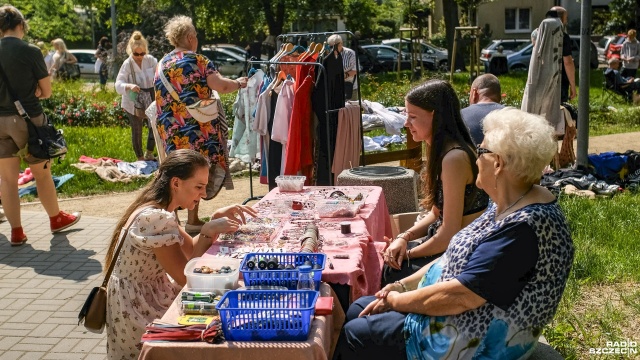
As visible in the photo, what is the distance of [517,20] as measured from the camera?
4734cm

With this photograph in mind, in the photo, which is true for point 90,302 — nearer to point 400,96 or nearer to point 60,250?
point 60,250

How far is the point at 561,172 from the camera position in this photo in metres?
9.45

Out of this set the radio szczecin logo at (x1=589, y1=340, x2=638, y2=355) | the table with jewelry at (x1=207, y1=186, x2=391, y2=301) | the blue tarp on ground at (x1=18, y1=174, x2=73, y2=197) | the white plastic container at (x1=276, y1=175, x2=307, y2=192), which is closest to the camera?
the table with jewelry at (x1=207, y1=186, x2=391, y2=301)

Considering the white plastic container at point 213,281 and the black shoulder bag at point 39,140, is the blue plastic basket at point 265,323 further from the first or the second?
the black shoulder bag at point 39,140

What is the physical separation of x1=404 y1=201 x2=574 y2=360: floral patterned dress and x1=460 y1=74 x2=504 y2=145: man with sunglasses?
3.32m

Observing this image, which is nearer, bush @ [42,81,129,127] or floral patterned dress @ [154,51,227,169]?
floral patterned dress @ [154,51,227,169]

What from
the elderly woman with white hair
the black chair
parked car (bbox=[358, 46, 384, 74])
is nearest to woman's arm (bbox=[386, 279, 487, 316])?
the elderly woman with white hair

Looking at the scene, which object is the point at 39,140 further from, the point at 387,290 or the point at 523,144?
the point at 523,144

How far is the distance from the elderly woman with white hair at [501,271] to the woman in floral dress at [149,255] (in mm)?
1114

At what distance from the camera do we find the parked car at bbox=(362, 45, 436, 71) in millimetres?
33344

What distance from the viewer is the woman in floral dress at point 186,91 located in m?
7.11

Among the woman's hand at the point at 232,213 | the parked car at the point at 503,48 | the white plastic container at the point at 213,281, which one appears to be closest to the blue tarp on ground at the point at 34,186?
the woman's hand at the point at 232,213

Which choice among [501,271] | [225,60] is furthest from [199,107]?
[225,60]

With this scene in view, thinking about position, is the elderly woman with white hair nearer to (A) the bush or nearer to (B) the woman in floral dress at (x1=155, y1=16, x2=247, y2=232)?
(B) the woman in floral dress at (x1=155, y1=16, x2=247, y2=232)
